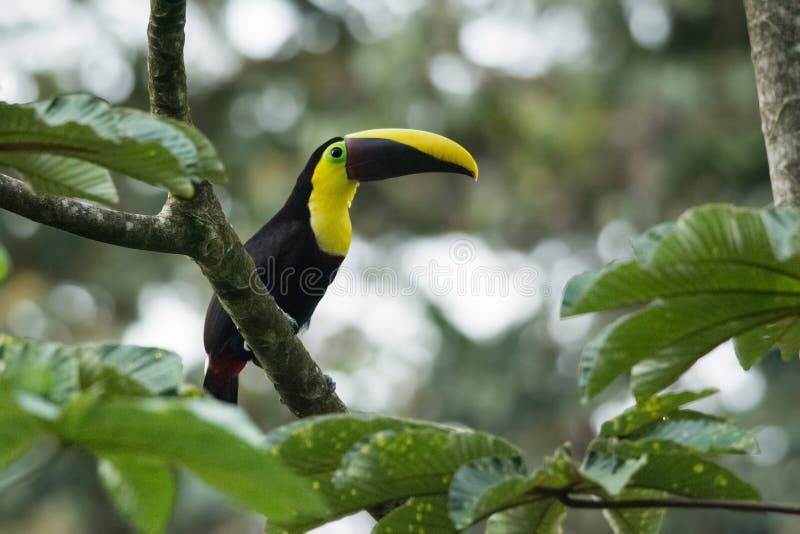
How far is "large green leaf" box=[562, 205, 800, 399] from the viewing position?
1223 mm

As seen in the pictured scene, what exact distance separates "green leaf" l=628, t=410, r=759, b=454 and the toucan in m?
2.66

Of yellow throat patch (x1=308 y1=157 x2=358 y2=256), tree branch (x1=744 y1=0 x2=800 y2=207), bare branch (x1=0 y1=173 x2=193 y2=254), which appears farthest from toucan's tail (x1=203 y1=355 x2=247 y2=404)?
tree branch (x1=744 y1=0 x2=800 y2=207)

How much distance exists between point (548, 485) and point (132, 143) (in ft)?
2.16

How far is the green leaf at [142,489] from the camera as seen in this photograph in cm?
100

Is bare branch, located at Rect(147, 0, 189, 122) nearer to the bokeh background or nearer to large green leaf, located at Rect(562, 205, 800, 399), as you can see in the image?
large green leaf, located at Rect(562, 205, 800, 399)

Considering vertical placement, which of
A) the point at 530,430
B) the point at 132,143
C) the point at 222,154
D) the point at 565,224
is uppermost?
the point at 132,143

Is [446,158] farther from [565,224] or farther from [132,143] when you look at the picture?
[565,224]

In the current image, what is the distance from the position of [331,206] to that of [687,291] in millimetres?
3099

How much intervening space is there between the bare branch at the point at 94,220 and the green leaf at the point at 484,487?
120 centimetres

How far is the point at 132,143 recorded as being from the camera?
125 centimetres

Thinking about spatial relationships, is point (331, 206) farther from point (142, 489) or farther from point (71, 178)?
point (142, 489)

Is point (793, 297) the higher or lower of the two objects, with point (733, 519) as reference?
higher

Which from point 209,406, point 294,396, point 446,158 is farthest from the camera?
point 446,158

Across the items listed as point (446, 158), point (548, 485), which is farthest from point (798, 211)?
point (446, 158)
